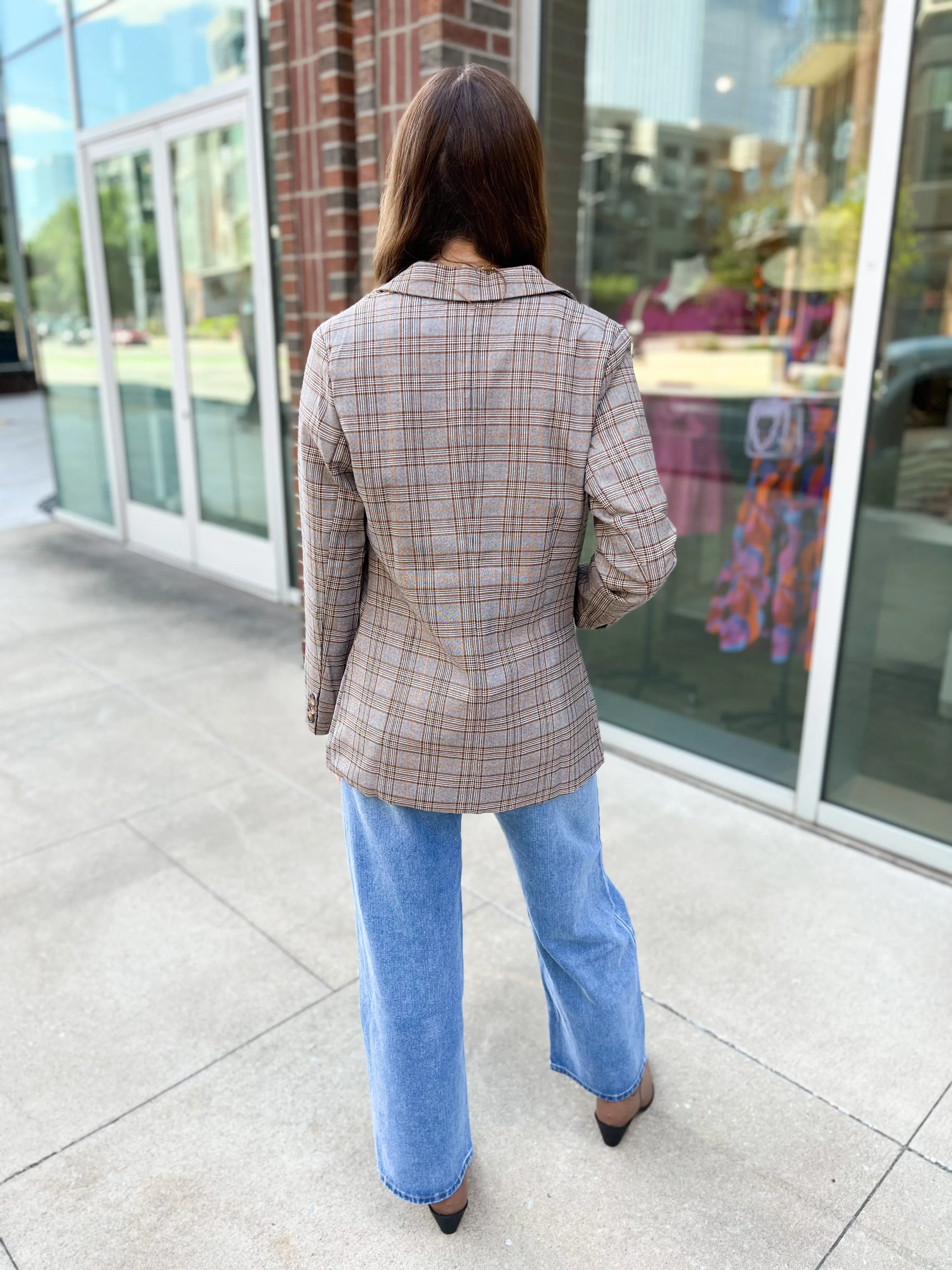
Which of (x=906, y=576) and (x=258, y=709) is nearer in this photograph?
(x=906, y=576)

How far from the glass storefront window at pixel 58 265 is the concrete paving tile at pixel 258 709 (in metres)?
3.12

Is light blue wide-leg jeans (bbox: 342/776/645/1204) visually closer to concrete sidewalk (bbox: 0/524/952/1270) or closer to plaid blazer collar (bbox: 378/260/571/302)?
concrete sidewalk (bbox: 0/524/952/1270)

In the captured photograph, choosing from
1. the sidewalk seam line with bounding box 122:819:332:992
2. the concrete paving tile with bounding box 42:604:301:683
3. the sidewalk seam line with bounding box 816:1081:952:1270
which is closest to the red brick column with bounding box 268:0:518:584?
the concrete paving tile with bounding box 42:604:301:683

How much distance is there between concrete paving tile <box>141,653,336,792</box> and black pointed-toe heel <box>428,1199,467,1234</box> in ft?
5.76

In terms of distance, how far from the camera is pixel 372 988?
1645mm

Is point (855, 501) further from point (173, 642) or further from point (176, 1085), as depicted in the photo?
point (173, 642)

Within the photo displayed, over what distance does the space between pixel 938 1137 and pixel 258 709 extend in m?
2.84

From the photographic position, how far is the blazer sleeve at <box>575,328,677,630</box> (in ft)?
4.40

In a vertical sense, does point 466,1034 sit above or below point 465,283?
below

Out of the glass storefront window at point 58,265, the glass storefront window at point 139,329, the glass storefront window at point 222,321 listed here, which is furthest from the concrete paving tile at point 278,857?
the glass storefront window at point 58,265

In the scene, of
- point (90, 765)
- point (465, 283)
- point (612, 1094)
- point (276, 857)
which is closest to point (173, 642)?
point (90, 765)

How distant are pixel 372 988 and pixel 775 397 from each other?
288 centimetres

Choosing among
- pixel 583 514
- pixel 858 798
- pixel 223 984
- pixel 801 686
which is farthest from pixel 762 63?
pixel 223 984

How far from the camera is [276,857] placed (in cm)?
294
